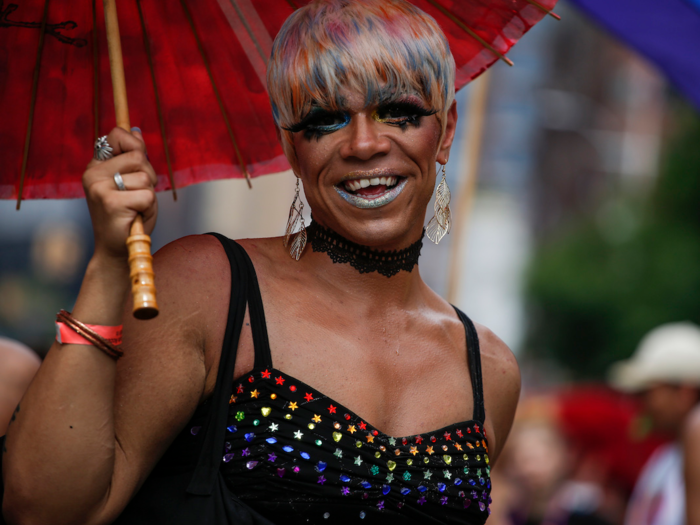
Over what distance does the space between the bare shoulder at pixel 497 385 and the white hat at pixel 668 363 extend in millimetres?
4064

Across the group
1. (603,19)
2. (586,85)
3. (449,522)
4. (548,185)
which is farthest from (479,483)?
(586,85)

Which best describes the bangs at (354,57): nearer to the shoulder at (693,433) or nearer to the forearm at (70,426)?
the forearm at (70,426)

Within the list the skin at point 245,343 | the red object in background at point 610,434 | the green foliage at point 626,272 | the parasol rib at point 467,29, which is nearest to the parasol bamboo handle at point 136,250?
the skin at point 245,343

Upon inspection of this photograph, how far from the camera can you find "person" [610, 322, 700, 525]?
5.54 m

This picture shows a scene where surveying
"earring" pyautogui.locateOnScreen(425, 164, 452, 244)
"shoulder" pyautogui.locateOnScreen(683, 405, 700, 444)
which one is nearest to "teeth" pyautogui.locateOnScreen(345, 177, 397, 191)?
"earring" pyautogui.locateOnScreen(425, 164, 452, 244)

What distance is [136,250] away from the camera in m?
1.57

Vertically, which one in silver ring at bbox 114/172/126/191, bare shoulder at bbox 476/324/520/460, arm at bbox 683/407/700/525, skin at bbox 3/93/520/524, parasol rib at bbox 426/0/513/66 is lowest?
arm at bbox 683/407/700/525

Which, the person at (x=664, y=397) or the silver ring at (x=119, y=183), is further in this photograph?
the person at (x=664, y=397)

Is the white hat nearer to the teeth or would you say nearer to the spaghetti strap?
the spaghetti strap

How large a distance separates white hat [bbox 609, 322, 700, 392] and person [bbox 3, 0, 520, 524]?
14.2 feet

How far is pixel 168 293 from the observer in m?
1.89

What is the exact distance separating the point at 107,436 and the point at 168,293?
38cm

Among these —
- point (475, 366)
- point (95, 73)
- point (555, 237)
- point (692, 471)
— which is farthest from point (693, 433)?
point (555, 237)

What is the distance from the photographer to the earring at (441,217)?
237 cm
